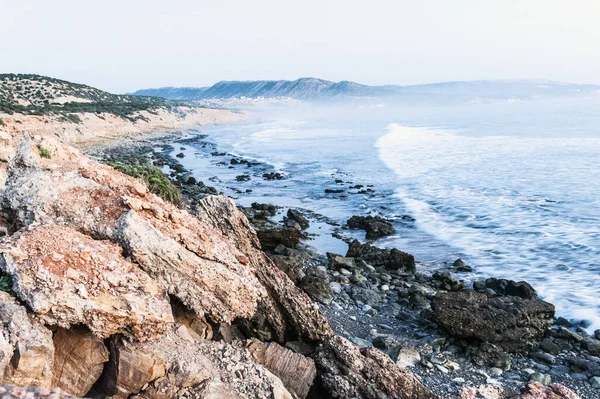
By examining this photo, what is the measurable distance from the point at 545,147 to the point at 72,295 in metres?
42.7

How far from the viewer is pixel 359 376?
600 cm

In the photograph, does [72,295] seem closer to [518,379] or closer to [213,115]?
[518,379]

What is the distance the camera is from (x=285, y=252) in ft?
44.5

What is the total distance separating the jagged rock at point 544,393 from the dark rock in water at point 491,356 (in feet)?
6.24

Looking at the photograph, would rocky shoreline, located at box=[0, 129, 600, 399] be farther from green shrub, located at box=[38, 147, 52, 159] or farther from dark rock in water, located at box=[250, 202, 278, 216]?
dark rock in water, located at box=[250, 202, 278, 216]

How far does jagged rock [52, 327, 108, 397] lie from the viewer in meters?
4.52

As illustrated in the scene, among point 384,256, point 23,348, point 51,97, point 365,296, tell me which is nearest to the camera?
point 23,348

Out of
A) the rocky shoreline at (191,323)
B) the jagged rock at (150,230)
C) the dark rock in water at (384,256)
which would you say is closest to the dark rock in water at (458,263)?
the dark rock in water at (384,256)

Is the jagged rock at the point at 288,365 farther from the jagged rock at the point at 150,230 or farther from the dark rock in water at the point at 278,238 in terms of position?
the dark rock in water at the point at 278,238

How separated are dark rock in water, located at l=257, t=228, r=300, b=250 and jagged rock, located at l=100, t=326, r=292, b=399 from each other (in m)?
8.53

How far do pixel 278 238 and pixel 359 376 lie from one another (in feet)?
27.8

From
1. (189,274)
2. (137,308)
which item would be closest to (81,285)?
(137,308)

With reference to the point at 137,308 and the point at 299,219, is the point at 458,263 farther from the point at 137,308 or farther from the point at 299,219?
the point at 137,308

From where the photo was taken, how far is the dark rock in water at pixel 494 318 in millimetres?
8741
